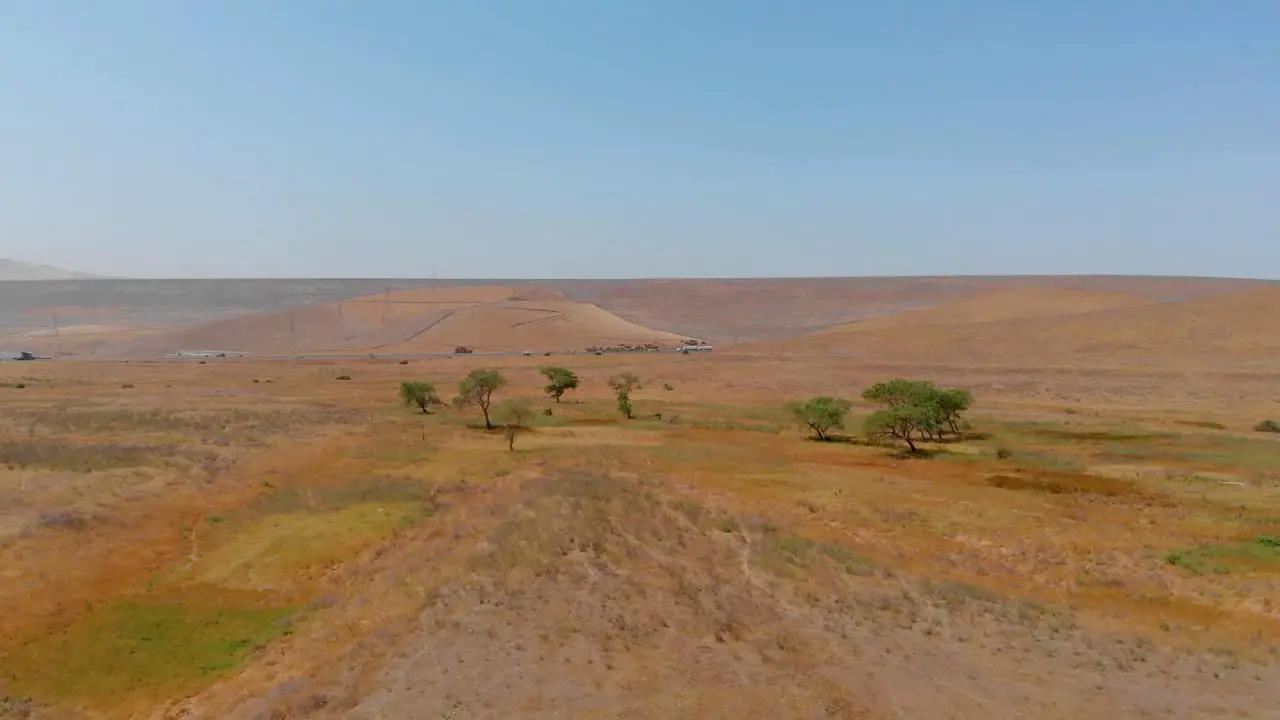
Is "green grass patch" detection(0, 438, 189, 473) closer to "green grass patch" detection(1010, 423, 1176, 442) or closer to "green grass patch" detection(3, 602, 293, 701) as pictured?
"green grass patch" detection(3, 602, 293, 701)

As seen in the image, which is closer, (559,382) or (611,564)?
(611,564)

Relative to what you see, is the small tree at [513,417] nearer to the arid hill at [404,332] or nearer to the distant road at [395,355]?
the distant road at [395,355]

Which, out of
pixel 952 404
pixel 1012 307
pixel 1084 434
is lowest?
pixel 1084 434

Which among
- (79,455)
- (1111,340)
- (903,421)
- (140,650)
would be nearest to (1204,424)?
(903,421)

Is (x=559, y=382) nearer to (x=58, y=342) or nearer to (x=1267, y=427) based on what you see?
(x=1267, y=427)

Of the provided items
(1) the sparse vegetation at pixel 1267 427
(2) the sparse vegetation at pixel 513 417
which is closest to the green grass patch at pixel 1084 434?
(1) the sparse vegetation at pixel 1267 427

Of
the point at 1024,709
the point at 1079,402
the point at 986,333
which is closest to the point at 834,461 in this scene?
the point at 1024,709

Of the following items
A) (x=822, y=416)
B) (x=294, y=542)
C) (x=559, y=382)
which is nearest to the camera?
A: (x=294, y=542)
